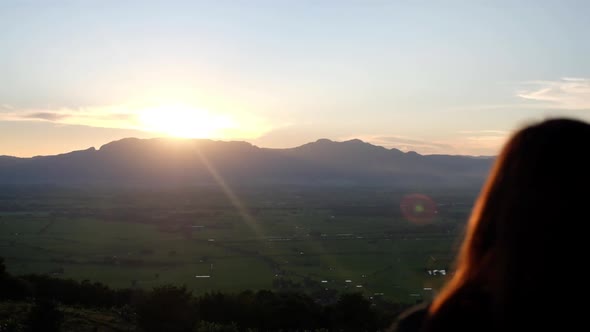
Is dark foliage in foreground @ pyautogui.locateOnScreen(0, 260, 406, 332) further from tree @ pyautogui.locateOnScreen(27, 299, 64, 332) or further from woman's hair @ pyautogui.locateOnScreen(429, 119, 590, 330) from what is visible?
woman's hair @ pyautogui.locateOnScreen(429, 119, 590, 330)

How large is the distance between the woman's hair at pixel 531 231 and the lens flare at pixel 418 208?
389 ft

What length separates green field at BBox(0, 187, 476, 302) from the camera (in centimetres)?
5206

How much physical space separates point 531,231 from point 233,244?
77.0m

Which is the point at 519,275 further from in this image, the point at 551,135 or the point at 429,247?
the point at 429,247

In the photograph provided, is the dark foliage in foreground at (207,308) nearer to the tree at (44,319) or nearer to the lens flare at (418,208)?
the tree at (44,319)

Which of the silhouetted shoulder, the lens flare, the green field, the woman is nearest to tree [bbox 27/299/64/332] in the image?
the silhouetted shoulder

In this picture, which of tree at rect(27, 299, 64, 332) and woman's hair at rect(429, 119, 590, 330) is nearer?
woman's hair at rect(429, 119, 590, 330)

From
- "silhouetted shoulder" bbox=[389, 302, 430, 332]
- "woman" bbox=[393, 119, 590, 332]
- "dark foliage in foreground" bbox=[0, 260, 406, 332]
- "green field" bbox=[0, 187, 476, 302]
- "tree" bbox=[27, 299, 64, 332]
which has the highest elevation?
"woman" bbox=[393, 119, 590, 332]

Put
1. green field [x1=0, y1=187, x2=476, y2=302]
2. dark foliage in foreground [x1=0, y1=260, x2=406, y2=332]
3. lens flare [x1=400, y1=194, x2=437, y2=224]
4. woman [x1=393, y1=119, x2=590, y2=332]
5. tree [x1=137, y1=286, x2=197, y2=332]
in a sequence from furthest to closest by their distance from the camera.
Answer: lens flare [x1=400, y1=194, x2=437, y2=224] → green field [x1=0, y1=187, x2=476, y2=302] → dark foliage in foreground [x1=0, y1=260, x2=406, y2=332] → tree [x1=137, y1=286, x2=197, y2=332] → woman [x1=393, y1=119, x2=590, y2=332]

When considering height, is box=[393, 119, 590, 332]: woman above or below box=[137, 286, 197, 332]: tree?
above

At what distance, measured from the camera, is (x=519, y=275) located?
6.23ft

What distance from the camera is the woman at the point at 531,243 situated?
1868 mm

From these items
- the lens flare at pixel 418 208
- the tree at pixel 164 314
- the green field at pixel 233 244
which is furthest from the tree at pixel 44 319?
the lens flare at pixel 418 208

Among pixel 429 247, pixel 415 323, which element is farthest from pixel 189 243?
pixel 415 323
